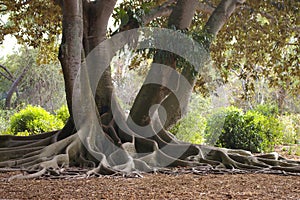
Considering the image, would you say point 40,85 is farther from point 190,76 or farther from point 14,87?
point 190,76

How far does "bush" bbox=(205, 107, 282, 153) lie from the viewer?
10.9 meters

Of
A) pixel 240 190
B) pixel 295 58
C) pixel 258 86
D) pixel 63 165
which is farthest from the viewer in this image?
pixel 258 86

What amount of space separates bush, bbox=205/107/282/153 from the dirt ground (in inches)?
215

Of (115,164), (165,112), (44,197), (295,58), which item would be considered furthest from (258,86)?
(44,197)

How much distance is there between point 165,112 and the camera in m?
7.56

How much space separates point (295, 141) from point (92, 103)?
420 inches

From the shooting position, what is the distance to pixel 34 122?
1188 centimetres

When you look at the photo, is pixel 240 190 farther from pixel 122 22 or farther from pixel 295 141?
pixel 295 141

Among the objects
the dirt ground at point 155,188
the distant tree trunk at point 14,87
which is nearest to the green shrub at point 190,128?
the dirt ground at point 155,188

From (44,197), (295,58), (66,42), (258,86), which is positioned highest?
(258,86)

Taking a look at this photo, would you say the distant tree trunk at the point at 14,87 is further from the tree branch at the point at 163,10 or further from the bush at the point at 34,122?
the tree branch at the point at 163,10

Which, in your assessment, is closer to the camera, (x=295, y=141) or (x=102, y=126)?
(x=102, y=126)

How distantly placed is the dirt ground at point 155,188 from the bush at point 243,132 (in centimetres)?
546

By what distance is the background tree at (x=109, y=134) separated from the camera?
20.5ft
